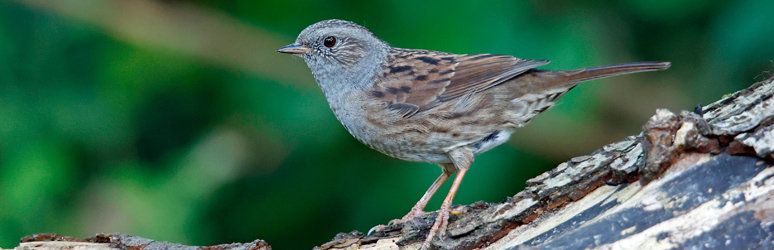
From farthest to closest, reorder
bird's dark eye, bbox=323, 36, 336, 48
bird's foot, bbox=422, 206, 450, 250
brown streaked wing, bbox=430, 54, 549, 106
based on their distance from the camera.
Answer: bird's dark eye, bbox=323, 36, 336, 48
brown streaked wing, bbox=430, 54, 549, 106
bird's foot, bbox=422, 206, 450, 250

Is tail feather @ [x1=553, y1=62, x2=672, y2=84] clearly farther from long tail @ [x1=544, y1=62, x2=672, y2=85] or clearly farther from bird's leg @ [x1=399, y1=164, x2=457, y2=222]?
bird's leg @ [x1=399, y1=164, x2=457, y2=222]

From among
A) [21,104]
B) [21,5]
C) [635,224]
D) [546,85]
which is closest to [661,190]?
[635,224]

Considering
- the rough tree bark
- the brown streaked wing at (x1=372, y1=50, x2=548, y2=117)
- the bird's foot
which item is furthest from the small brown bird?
the rough tree bark

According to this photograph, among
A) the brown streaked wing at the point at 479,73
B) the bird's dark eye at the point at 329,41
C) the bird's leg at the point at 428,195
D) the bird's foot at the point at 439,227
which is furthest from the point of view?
the bird's dark eye at the point at 329,41

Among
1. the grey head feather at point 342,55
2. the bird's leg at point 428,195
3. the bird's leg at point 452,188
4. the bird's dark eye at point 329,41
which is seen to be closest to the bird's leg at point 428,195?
the bird's leg at point 428,195

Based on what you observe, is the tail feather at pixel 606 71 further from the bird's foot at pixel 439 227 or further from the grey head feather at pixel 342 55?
the grey head feather at pixel 342 55

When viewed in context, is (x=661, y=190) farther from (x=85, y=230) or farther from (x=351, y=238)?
(x=85, y=230)

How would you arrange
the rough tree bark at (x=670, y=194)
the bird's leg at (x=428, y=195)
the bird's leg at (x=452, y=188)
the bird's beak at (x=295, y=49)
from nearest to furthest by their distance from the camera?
the rough tree bark at (x=670, y=194), the bird's leg at (x=452, y=188), the bird's leg at (x=428, y=195), the bird's beak at (x=295, y=49)
